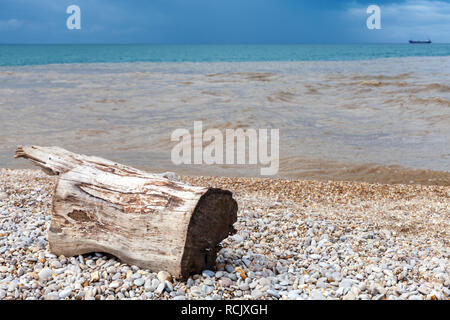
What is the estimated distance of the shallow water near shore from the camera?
1005 cm

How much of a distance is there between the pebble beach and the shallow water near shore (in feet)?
10.6

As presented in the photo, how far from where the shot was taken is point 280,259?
429 centimetres

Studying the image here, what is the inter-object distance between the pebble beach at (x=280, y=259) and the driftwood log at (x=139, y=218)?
0.15 m

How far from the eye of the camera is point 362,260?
4.28 metres

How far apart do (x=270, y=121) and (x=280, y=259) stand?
1035 centimetres

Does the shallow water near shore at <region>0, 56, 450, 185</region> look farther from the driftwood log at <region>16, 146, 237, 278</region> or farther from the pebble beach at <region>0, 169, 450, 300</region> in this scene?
the driftwood log at <region>16, 146, 237, 278</region>

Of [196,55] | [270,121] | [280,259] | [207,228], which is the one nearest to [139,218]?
[207,228]

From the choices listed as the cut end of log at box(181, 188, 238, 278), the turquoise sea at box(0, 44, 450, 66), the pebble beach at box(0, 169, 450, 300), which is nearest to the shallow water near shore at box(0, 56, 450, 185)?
the pebble beach at box(0, 169, 450, 300)

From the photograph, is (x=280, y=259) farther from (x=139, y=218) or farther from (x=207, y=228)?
(x=139, y=218)

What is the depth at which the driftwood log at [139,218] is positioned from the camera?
353 centimetres

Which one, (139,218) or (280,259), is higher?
(139,218)

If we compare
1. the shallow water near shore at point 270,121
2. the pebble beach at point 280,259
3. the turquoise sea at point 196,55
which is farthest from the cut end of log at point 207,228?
the turquoise sea at point 196,55

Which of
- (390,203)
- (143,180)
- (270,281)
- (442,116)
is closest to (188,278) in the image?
(270,281)
